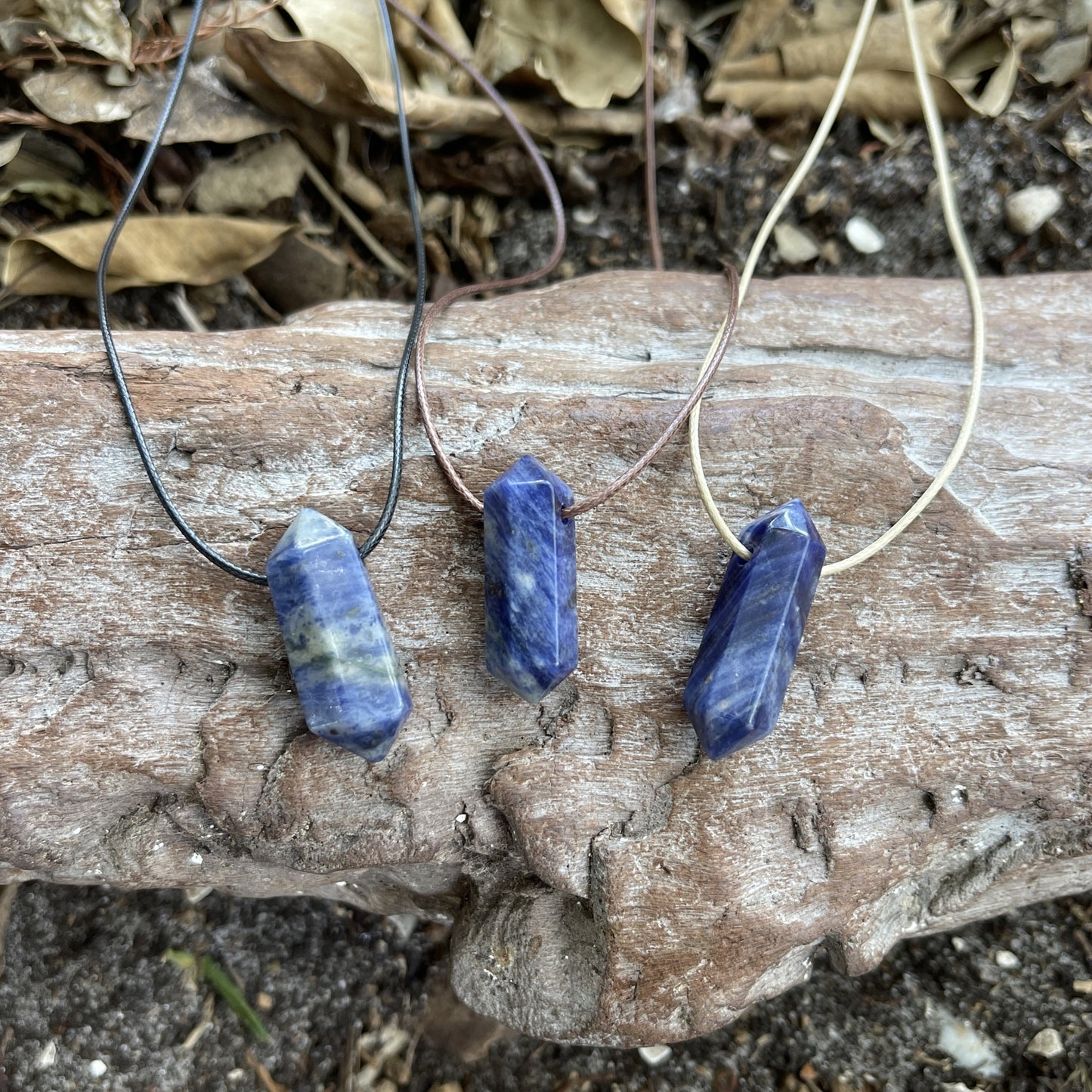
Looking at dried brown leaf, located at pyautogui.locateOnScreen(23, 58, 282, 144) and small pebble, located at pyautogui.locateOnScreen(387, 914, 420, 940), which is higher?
dried brown leaf, located at pyautogui.locateOnScreen(23, 58, 282, 144)

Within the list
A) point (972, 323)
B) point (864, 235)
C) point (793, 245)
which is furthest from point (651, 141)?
point (972, 323)

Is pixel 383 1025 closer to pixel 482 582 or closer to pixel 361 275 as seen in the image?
pixel 482 582

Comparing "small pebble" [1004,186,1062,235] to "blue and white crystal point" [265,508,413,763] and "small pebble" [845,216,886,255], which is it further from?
"blue and white crystal point" [265,508,413,763]

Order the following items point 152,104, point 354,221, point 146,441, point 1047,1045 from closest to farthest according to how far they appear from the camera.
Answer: point 146,441 < point 152,104 < point 1047,1045 < point 354,221

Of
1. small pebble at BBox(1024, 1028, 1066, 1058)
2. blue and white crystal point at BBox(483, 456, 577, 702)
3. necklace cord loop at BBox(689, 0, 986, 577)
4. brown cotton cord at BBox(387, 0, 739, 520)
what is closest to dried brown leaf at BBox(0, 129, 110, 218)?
brown cotton cord at BBox(387, 0, 739, 520)

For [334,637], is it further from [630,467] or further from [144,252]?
[144,252]

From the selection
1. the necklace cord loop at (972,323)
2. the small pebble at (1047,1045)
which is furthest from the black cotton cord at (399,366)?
the small pebble at (1047,1045)
